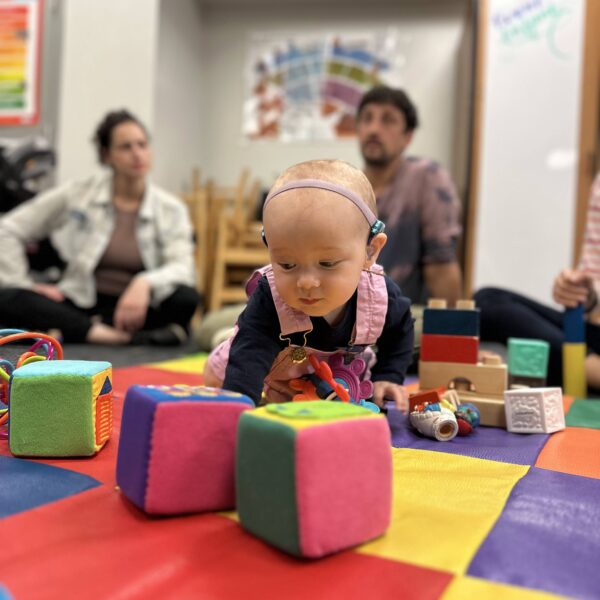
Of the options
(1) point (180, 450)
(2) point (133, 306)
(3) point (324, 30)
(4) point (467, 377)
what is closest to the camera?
(1) point (180, 450)

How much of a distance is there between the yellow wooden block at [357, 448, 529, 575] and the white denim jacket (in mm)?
1656

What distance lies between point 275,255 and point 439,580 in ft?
1.31

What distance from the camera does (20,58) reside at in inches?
123

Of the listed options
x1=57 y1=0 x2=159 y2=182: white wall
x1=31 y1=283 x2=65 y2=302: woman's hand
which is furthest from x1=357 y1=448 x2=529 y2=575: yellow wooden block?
x1=57 y1=0 x2=159 y2=182: white wall

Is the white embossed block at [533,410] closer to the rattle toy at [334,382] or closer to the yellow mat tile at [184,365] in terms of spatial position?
the rattle toy at [334,382]

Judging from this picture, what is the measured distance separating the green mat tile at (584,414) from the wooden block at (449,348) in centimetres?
19

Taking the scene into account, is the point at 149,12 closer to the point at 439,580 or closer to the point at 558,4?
the point at 558,4

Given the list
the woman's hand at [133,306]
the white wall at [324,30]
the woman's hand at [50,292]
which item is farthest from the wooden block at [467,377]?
the white wall at [324,30]

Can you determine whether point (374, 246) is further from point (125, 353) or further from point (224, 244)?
point (224, 244)

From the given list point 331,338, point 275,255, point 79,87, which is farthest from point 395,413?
point 79,87

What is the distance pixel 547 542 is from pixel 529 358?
0.83 meters

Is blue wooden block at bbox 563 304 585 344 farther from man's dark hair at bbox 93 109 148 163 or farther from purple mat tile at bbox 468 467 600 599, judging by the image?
man's dark hair at bbox 93 109 148 163

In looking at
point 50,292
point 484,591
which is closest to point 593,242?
point 484,591

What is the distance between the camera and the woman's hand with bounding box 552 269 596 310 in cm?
137
